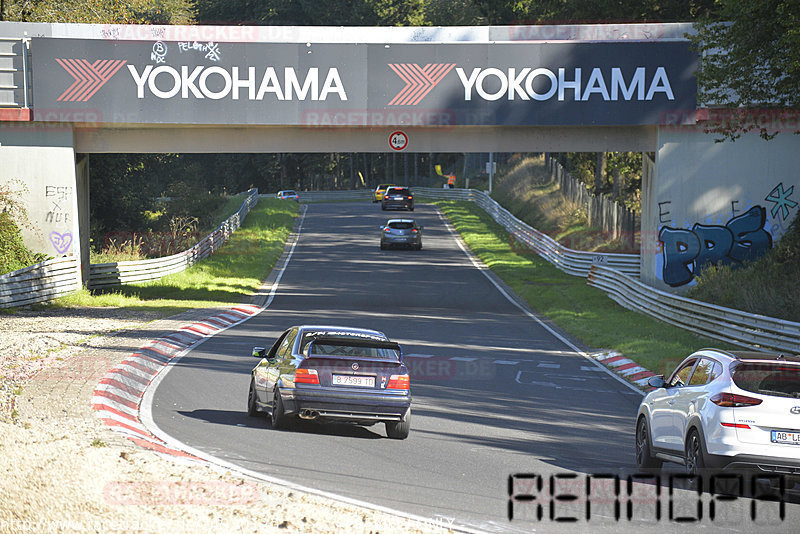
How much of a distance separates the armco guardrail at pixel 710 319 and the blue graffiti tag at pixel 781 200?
4504 mm

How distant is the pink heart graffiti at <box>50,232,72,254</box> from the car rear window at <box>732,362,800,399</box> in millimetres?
23437

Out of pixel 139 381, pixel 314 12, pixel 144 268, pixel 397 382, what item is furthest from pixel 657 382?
pixel 314 12

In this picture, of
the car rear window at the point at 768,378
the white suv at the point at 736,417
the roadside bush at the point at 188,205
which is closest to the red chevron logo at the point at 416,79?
the white suv at the point at 736,417

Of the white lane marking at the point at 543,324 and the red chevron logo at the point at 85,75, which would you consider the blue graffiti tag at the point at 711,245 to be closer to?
the white lane marking at the point at 543,324

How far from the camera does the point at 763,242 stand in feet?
94.9

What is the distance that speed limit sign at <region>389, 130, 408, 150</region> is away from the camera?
29.1 meters

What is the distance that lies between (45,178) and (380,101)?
10069mm

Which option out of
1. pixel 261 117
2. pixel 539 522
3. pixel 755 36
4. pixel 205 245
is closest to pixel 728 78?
pixel 755 36

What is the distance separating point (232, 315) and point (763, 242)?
51.5ft

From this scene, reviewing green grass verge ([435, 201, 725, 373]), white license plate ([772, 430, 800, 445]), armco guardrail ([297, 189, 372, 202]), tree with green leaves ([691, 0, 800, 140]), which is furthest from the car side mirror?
armco guardrail ([297, 189, 372, 202])

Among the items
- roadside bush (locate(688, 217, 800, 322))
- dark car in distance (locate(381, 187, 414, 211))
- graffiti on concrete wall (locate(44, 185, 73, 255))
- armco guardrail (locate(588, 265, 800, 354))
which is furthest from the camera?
dark car in distance (locate(381, 187, 414, 211))

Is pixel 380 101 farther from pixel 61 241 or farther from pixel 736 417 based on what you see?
pixel 736 417

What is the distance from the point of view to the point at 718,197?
2908cm

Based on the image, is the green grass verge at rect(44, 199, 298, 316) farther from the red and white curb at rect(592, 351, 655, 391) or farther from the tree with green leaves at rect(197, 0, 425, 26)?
the tree with green leaves at rect(197, 0, 425, 26)
